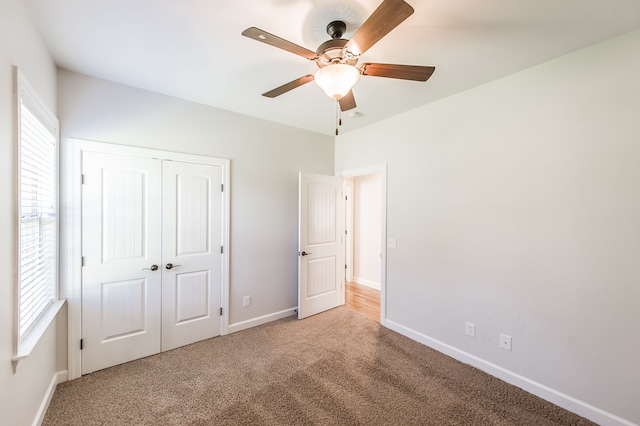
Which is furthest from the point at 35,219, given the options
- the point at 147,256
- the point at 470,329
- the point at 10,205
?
the point at 470,329

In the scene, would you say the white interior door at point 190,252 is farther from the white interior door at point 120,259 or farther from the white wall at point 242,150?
the white wall at point 242,150

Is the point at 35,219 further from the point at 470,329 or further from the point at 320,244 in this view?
the point at 470,329

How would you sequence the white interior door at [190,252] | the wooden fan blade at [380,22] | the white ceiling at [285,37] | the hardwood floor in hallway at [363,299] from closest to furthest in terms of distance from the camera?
the wooden fan blade at [380,22] < the white ceiling at [285,37] < the white interior door at [190,252] < the hardwood floor in hallway at [363,299]

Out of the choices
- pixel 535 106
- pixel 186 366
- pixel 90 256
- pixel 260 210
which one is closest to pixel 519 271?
pixel 535 106

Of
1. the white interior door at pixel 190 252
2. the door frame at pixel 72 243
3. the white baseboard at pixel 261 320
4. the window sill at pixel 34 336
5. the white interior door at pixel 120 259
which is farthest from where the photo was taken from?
the white baseboard at pixel 261 320

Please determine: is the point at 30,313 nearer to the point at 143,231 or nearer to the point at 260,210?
the point at 143,231

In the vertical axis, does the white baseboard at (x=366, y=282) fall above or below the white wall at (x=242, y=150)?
below

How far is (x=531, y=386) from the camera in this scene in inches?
82.4

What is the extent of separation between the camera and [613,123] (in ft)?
5.82

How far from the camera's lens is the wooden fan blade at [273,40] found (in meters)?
1.25

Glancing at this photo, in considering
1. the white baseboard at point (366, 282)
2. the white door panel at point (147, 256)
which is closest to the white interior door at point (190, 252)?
the white door panel at point (147, 256)

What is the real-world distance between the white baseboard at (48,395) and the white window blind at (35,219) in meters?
0.61

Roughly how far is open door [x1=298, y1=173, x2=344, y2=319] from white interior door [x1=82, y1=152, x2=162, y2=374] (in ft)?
5.40

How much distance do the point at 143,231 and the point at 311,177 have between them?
6.68 feet
